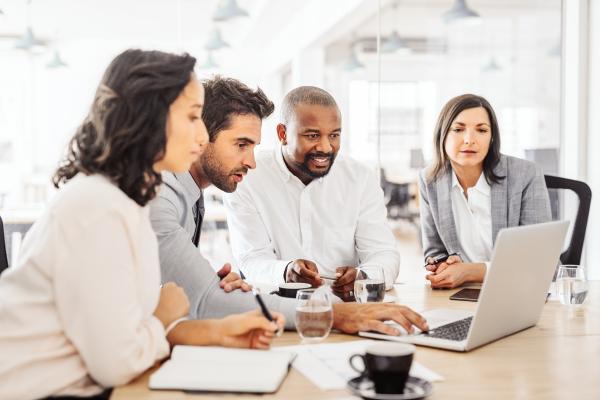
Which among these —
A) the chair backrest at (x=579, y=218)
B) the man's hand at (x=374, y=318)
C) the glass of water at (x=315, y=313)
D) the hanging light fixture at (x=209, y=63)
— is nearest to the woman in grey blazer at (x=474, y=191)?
the chair backrest at (x=579, y=218)

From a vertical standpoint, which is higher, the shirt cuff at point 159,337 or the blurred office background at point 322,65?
the blurred office background at point 322,65

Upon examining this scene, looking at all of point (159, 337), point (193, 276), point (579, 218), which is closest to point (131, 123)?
point (159, 337)

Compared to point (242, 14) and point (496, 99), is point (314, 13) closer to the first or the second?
point (242, 14)

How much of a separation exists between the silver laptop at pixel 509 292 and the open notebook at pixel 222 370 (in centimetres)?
32

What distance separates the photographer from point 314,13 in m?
7.14

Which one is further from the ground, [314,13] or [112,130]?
[314,13]

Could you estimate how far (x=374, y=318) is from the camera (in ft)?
5.08

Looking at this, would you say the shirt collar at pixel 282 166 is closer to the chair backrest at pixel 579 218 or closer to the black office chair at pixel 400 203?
the chair backrest at pixel 579 218

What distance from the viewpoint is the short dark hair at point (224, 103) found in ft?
6.91

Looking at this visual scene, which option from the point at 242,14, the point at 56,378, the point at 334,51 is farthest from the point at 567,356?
the point at 334,51

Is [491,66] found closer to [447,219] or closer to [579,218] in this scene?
[579,218]

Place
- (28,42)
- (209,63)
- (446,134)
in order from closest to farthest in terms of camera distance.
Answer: (446,134) < (28,42) < (209,63)

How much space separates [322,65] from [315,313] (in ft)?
23.1

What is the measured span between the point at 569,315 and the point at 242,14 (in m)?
3.72
